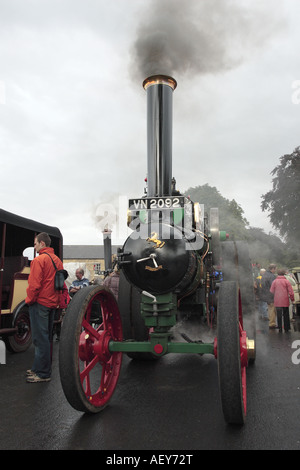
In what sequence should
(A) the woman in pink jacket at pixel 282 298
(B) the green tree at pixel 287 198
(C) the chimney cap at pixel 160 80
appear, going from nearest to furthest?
(C) the chimney cap at pixel 160 80 → (A) the woman in pink jacket at pixel 282 298 → (B) the green tree at pixel 287 198

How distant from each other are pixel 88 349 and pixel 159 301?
0.65m

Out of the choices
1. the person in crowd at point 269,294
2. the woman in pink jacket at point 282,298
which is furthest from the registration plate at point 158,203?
the person in crowd at point 269,294

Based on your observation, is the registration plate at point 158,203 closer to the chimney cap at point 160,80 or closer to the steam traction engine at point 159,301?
the steam traction engine at point 159,301

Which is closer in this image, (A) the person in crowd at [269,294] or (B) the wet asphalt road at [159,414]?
(B) the wet asphalt road at [159,414]

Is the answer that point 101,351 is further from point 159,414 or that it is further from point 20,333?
point 20,333

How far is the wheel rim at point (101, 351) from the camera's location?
278 cm

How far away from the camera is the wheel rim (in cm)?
278

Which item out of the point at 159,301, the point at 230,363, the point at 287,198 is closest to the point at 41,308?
the point at 159,301

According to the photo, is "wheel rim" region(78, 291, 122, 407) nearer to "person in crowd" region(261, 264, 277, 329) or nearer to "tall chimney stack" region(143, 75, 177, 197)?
"tall chimney stack" region(143, 75, 177, 197)

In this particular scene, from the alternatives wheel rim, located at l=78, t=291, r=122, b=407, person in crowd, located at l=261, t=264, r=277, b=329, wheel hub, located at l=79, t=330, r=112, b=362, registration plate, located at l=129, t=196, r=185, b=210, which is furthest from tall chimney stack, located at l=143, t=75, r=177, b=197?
person in crowd, located at l=261, t=264, r=277, b=329

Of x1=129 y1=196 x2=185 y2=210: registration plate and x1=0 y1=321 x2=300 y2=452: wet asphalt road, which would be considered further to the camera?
x1=129 y1=196 x2=185 y2=210: registration plate

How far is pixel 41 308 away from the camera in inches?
148

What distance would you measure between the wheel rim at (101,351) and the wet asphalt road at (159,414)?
0.14m
